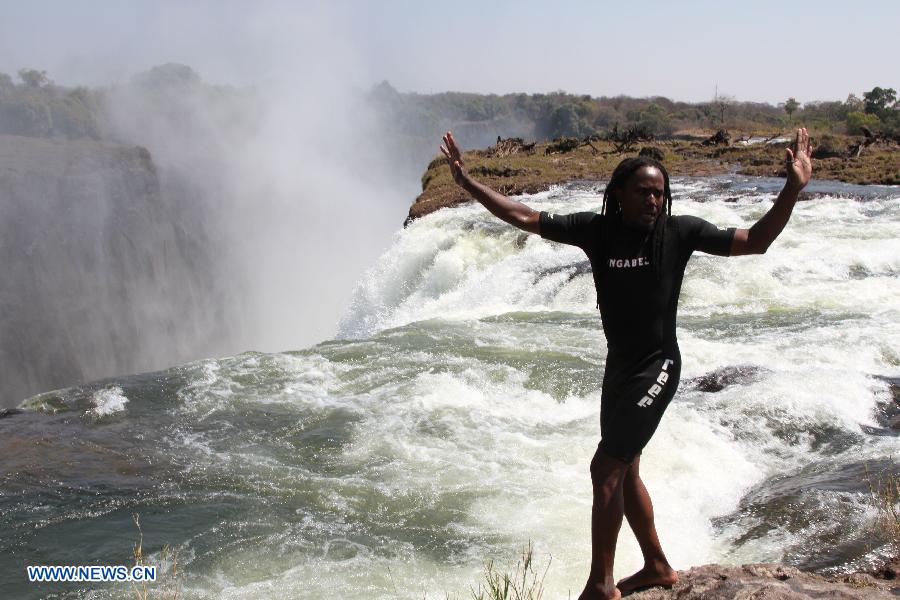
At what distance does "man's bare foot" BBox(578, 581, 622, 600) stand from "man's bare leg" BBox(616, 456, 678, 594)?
17cm

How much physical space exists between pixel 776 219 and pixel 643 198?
1.47 feet

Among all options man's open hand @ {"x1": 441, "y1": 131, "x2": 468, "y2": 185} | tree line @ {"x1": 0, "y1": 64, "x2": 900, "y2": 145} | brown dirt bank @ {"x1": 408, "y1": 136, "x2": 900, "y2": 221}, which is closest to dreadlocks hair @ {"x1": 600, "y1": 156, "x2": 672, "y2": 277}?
man's open hand @ {"x1": 441, "y1": 131, "x2": 468, "y2": 185}

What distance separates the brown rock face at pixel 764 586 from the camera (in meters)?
2.75

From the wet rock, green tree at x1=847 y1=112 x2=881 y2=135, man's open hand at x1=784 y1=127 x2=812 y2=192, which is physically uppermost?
green tree at x1=847 y1=112 x2=881 y2=135

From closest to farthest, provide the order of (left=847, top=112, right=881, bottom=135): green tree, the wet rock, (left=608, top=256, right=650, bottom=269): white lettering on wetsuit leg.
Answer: (left=608, top=256, right=650, bottom=269): white lettering on wetsuit leg < the wet rock < (left=847, top=112, right=881, bottom=135): green tree

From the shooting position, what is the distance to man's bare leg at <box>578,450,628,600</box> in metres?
2.85

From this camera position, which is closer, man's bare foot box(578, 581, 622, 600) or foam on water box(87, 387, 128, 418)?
man's bare foot box(578, 581, 622, 600)

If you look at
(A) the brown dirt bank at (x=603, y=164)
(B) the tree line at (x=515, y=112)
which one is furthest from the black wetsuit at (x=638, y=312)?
(B) the tree line at (x=515, y=112)

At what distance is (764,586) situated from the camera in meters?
2.80

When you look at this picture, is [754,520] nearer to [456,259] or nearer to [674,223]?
[674,223]

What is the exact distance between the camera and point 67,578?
4.79 m

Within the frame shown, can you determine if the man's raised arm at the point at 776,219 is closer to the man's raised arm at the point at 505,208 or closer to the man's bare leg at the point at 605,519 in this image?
the man's raised arm at the point at 505,208

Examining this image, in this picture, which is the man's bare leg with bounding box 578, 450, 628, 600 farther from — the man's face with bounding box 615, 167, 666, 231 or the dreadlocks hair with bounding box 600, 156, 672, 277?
the man's face with bounding box 615, 167, 666, 231

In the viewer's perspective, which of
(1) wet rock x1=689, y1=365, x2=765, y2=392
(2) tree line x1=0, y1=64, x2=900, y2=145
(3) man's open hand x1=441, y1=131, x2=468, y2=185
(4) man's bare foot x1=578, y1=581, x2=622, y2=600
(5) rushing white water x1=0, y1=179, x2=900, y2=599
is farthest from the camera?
(2) tree line x1=0, y1=64, x2=900, y2=145
